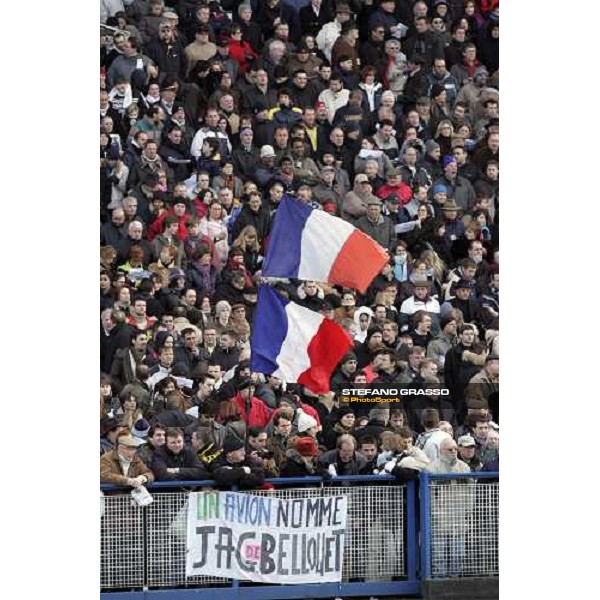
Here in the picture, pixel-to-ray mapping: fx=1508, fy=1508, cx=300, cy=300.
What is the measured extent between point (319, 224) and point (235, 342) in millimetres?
1391

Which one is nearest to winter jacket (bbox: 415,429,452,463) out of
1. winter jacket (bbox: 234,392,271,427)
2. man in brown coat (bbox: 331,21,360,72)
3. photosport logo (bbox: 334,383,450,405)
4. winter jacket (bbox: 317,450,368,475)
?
winter jacket (bbox: 317,450,368,475)

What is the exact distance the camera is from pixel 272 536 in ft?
39.2

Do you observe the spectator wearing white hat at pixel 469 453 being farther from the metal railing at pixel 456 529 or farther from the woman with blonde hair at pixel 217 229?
the woman with blonde hair at pixel 217 229

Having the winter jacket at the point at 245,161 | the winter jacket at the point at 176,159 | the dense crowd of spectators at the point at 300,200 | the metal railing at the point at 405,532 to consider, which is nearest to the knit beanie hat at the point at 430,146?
the dense crowd of spectators at the point at 300,200

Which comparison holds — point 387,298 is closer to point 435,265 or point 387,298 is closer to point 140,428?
point 435,265

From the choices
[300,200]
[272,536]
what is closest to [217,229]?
[300,200]

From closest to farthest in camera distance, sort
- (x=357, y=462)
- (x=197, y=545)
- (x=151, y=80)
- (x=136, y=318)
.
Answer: (x=197, y=545) → (x=357, y=462) → (x=136, y=318) → (x=151, y=80)

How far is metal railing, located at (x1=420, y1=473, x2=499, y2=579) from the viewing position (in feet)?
39.4

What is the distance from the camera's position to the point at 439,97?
15852 mm

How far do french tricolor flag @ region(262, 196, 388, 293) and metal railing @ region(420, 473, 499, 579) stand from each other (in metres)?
2.56

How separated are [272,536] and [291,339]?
6.95 ft

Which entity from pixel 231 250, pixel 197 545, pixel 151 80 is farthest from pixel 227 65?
pixel 197 545

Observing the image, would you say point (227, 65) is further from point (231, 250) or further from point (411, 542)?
point (411, 542)

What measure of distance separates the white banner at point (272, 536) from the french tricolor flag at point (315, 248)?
2.61 m
